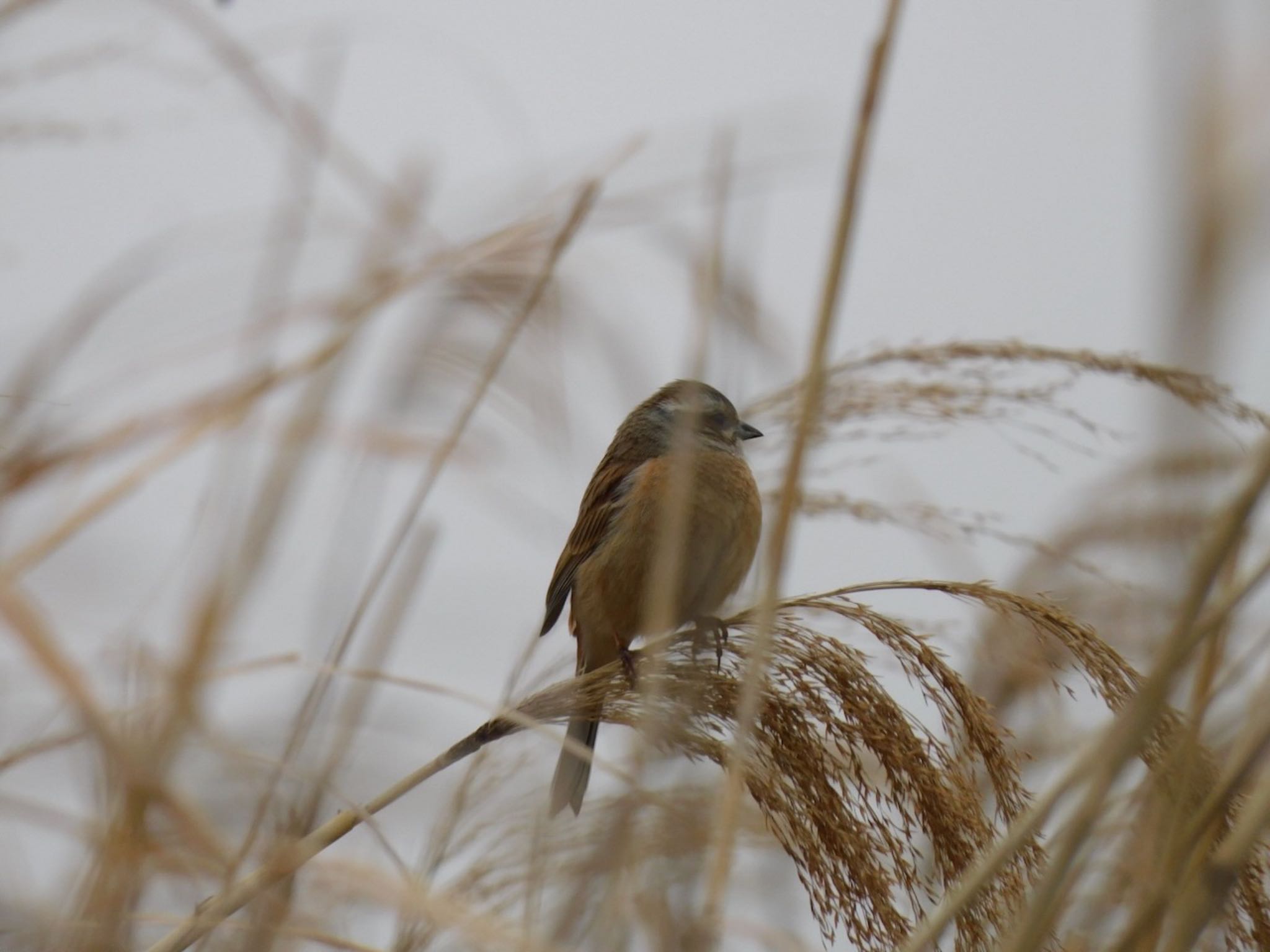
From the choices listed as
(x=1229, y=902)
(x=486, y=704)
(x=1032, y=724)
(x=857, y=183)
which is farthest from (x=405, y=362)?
(x=1032, y=724)

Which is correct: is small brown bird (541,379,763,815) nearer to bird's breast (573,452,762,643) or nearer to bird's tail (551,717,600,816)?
bird's breast (573,452,762,643)

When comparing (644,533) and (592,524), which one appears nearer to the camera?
(644,533)

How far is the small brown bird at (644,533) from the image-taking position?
3.67 m

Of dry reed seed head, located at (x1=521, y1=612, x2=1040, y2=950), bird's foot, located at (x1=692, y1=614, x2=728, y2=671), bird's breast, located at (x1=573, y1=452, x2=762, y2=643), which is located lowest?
dry reed seed head, located at (x1=521, y1=612, x2=1040, y2=950)

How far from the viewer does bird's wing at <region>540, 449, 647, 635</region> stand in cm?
407

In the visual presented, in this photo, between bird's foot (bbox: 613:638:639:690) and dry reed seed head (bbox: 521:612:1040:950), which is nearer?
dry reed seed head (bbox: 521:612:1040:950)

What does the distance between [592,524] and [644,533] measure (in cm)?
33

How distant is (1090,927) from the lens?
212cm

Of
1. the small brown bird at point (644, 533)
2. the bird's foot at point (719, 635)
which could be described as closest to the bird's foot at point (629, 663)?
the small brown bird at point (644, 533)

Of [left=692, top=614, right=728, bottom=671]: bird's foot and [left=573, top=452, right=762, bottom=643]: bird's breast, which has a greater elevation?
[left=573, top=452, right=762, bottom=643]: bird's breast

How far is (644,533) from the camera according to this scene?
3857mm

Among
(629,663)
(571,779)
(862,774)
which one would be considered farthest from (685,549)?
(862,774)

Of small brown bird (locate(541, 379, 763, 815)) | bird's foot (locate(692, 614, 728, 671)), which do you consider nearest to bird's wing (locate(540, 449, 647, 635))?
small brown bird (locate(541, 379, 763, 815))

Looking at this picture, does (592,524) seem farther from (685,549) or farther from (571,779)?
(571,779)
